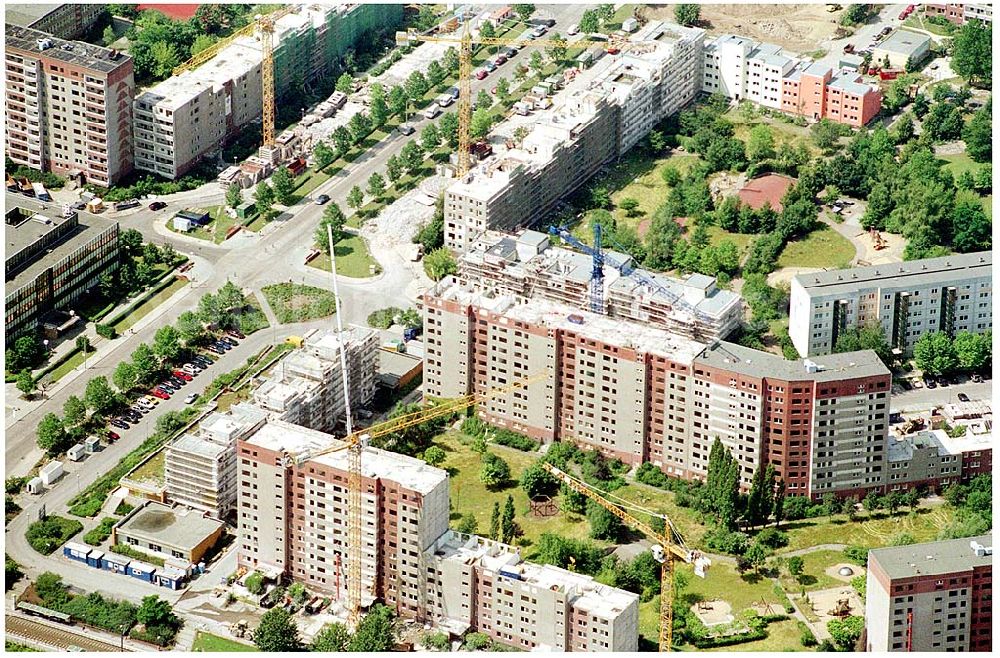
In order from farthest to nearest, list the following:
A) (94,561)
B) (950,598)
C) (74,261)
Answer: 1. (74,261)
2. (94,561)
3. (950,598)

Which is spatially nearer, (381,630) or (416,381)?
(381,630)

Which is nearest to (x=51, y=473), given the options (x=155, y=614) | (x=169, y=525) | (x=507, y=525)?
(x=169, y=525)

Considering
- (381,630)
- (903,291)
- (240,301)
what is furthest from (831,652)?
(240,301)

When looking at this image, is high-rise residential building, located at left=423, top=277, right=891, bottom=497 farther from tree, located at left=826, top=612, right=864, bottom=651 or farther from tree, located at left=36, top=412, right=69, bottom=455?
tree, located at left=36, top=412, right=69, bottom=455

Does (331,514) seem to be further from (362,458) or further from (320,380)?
(320,380)

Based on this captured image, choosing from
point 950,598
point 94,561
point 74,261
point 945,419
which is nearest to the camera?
point 950,598

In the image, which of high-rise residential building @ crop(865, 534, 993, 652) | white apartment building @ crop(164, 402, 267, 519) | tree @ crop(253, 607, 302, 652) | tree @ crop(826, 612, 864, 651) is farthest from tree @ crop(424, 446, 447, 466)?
high-rise residential building @ crop(865, 534, 993, 652)

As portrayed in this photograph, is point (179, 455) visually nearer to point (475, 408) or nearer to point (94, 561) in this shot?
point (94, 561)

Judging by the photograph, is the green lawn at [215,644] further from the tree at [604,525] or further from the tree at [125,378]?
the tree at [125,378]
